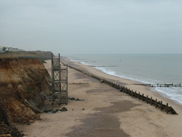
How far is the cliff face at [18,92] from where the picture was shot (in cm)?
1502

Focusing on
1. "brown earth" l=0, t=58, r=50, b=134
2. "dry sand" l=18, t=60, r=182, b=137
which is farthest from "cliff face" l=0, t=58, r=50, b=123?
"dry sand" l=18, t=60, r=182, b=137

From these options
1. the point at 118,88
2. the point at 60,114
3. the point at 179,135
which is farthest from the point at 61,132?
the point at 118,88

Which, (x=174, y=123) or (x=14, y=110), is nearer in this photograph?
(x=14, y=110)

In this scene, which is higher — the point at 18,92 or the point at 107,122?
the point at 18,92

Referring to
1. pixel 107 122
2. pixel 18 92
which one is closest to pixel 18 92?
pixel 18 92

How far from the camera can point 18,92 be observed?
16.0 m

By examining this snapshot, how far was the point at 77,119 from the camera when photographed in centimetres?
1641

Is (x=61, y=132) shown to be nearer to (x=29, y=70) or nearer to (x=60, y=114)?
(x=60, y=114)

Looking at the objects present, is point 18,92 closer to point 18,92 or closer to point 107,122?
point 18,92

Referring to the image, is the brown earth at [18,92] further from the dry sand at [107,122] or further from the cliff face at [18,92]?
the dry sand at [107,122]

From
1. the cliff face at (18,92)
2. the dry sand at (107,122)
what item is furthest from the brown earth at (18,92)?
the dry sand at (107,122)

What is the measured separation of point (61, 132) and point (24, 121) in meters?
3.74

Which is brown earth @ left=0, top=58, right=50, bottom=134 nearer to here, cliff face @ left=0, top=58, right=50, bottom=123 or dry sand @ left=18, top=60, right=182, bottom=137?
cliff face @ left=0, top=58, right=50, bottom=123

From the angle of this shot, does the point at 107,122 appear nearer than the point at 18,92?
Yes
